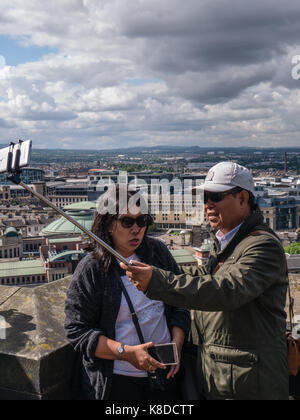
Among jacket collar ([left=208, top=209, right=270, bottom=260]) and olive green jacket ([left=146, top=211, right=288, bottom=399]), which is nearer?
olive green jacket ([left=146, top=211, right=288, bottom=399])

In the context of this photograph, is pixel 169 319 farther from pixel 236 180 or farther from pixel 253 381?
pixel 236 180

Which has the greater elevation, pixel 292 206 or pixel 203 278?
pixel 203 278

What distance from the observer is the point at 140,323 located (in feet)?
9.23

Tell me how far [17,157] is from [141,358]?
1237 mm

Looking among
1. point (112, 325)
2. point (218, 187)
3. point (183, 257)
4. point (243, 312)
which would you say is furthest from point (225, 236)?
point (183, 257)

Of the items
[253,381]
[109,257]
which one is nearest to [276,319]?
[253,381]

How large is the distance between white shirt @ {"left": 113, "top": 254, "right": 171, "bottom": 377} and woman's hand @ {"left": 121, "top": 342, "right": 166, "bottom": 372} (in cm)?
10

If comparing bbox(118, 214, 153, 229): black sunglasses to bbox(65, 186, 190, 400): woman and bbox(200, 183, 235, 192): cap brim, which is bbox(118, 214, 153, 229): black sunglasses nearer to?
bbox(65, 186, 190, 400): woman

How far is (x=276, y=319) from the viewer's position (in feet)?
8.11

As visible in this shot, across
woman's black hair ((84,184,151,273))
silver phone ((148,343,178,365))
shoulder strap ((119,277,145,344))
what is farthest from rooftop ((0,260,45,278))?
silver phone ((148,343,178,365))

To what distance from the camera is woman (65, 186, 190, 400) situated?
270 cm

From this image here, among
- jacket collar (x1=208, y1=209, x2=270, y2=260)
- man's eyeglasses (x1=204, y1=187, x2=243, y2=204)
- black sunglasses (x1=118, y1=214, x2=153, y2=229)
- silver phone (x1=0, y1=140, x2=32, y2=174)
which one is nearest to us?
silver phone (x1=0, y1=140, x2=32, y2=174)

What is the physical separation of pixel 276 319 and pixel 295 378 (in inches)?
20.5

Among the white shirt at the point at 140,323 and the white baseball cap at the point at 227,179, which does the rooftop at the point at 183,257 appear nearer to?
the white shirt at the point at 140,323
